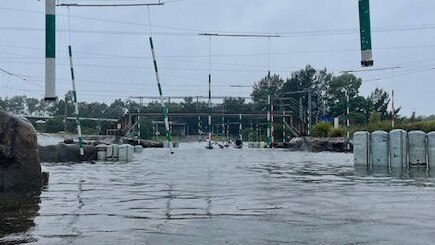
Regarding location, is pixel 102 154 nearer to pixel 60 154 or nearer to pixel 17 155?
pixel 60 154

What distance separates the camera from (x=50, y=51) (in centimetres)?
1464

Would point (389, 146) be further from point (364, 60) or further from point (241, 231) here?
point (241, 231)

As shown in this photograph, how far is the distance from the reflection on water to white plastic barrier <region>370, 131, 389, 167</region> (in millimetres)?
12073

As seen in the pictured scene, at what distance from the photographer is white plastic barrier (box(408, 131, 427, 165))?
62.3 ft

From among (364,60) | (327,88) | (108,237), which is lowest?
(108,237)

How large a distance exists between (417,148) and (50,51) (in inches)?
458

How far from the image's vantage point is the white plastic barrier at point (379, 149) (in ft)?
63.0

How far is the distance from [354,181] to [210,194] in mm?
4113

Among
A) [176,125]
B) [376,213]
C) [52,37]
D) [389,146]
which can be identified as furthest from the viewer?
[176,125]

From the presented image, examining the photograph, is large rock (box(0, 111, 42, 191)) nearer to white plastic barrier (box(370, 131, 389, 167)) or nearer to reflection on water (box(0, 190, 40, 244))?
reflection on water (box(0, 190, 40, 244))

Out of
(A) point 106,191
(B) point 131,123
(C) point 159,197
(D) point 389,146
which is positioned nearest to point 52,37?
(A) point 106,191

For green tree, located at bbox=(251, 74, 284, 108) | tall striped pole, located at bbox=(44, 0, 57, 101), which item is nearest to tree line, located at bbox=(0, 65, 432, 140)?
green tree, located at bbox=(251, 74, 284, 108)

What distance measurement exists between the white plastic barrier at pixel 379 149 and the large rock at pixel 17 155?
37.6 ft

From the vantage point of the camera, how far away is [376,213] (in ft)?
26.1
